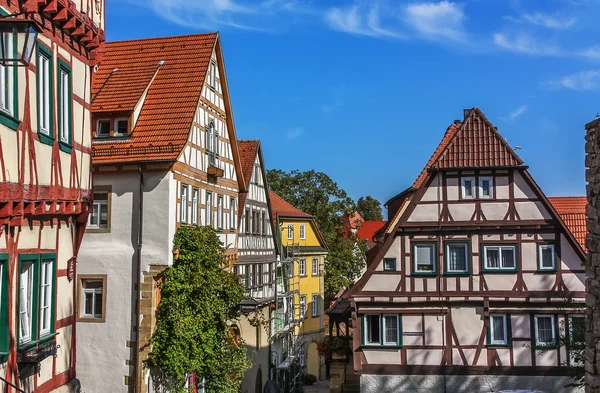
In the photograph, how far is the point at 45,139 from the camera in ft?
32.1

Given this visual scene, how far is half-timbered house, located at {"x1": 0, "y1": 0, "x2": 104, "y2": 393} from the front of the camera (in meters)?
8.63

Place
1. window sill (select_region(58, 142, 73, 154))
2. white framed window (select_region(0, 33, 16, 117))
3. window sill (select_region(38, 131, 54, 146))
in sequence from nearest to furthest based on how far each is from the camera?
white framed window (select_region(0, 33, 16, 117)) → window sill (select_region(38, 131, 54, 146)) → window sill (select_region(58, 142, 73, 154))

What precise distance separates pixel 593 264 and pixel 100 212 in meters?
13.0

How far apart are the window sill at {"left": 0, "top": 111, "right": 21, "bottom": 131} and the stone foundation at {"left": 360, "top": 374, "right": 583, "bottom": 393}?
15.5 m

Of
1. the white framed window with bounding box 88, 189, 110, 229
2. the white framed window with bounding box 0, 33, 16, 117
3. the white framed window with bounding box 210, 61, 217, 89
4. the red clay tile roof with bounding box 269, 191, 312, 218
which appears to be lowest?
the white framed window with bounding box 88, 189, 110, 229

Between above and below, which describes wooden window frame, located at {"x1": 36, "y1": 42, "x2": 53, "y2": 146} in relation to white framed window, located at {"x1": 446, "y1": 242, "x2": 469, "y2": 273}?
above

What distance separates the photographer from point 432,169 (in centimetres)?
2142

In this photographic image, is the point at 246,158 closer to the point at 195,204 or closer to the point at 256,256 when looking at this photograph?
the point at 256,256

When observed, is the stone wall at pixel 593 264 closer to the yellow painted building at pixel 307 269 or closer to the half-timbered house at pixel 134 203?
the half-timbered house at pixel 134 203

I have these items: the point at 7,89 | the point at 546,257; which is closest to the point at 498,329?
the point at 546,257

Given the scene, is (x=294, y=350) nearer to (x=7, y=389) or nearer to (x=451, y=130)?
(x=451, y=130)

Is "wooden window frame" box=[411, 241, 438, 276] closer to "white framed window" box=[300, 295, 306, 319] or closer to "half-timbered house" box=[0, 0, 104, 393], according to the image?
"half-timbered house" box=[0, 0, 104, 393]

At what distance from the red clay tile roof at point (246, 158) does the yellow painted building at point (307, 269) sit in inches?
353

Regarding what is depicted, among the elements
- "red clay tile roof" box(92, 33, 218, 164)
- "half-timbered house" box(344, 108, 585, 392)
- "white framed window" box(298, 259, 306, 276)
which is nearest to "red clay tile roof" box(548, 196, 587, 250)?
"half-timbered house" box(344, 108, 585, 392)
